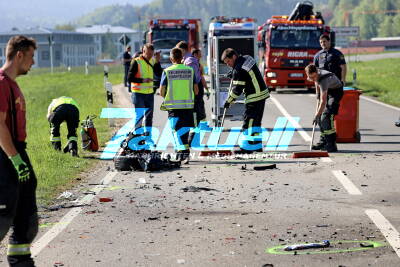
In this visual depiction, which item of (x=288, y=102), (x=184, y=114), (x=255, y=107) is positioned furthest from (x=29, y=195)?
(x=288, y=102)

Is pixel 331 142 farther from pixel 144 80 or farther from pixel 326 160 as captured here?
pixel 144 80

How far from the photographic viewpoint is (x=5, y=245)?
25.0 ft

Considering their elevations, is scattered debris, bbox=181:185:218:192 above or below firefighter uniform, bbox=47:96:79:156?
below

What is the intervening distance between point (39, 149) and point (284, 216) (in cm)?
797

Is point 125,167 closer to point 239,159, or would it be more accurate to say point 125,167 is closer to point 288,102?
point 239,159

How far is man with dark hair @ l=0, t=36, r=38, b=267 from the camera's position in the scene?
5.65 meters

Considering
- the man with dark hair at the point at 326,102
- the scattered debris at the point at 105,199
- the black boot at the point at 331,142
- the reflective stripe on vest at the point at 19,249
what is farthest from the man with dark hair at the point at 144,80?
the reflective stripe on vest at the point at 19,249

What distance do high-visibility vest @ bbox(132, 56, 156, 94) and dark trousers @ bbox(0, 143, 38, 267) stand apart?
941 centimetres

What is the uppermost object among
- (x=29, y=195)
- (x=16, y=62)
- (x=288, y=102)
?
(x=16, y=62)

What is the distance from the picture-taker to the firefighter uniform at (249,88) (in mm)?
13820

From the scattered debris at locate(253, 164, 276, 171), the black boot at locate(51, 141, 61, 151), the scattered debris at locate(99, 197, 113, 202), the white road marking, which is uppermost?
the scattered debris at locate(99, 197, 113, 202)

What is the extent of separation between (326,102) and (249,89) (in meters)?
1.48

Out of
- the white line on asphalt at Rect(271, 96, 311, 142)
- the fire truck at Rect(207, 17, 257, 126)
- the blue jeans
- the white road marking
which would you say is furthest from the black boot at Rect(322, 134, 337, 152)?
the blue jeans

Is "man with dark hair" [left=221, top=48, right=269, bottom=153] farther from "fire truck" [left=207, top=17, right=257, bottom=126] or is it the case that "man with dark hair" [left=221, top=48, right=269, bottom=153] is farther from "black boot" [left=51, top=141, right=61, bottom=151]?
"black boot" [left=51, top=141, right=61, bottom=151]
